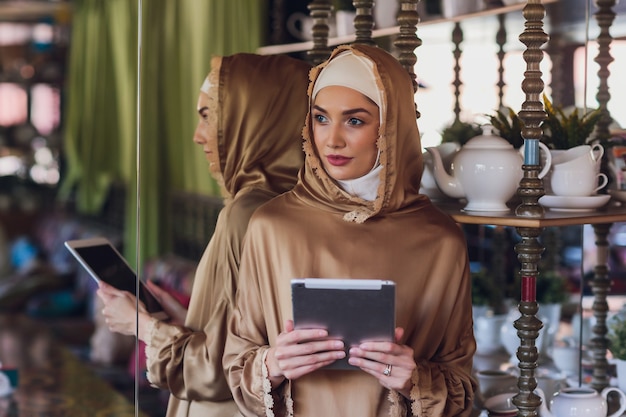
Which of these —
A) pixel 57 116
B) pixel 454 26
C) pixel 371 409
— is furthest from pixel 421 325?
pixel 57 116

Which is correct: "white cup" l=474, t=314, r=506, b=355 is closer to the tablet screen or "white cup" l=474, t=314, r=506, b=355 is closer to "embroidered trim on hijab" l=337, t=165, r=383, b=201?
the tablet screen

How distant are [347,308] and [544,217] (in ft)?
1.46

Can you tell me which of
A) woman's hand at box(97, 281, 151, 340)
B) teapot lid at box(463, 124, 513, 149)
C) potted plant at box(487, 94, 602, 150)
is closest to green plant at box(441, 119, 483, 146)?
potted plant at box(487, 94, 602, 150)

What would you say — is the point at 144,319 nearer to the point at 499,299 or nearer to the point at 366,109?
the point at 366,109

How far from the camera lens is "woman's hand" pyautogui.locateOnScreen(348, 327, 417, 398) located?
A: 4.98ft

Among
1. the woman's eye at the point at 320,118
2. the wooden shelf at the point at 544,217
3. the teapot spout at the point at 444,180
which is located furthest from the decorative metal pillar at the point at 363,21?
the woman's eye at the point at 320,118

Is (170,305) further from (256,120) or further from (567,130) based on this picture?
(567,130)

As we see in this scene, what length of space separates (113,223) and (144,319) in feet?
15.7

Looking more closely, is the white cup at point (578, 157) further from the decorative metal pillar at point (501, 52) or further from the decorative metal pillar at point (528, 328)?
the decorative metal pillar at point (501, 52)

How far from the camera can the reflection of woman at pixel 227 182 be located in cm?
192

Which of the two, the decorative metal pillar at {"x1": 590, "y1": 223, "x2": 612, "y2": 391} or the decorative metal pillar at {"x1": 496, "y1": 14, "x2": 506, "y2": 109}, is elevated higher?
the decorative metal pillar at {"x1": 496, "y1": 14, "x2": 506, "y2": 109}

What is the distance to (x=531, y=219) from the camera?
1.71 meters

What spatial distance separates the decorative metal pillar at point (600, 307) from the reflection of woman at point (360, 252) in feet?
2.87

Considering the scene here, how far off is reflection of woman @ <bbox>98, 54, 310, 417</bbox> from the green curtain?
1308mm
